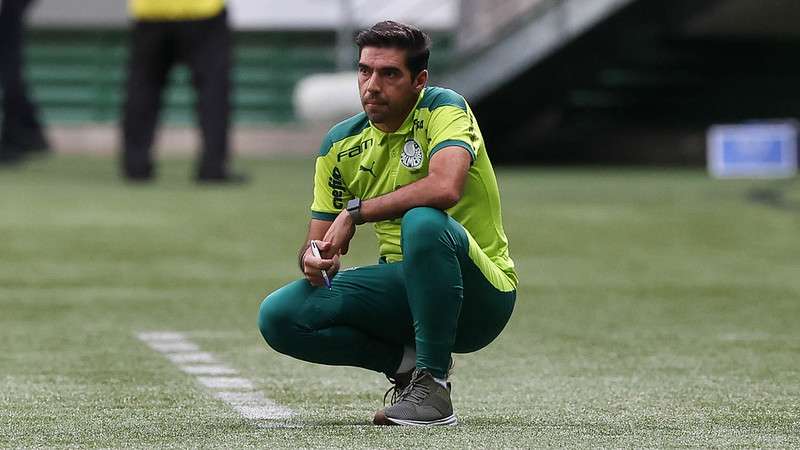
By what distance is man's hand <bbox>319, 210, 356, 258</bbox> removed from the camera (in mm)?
5426

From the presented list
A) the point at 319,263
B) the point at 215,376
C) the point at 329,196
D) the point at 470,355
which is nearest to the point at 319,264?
the point at 319,263

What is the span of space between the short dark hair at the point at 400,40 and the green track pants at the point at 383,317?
1.42 feet

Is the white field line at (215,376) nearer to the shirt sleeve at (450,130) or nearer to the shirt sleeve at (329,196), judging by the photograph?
the shirt sleeve at (329,196)

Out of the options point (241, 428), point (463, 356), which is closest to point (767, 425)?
point (241, 428)

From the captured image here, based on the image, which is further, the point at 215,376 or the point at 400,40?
the point at 215,376

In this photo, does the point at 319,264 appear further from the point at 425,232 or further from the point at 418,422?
the point at 418,422

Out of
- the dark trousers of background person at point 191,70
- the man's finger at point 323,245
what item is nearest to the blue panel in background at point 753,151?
the dark trousers of background person at point 191,70

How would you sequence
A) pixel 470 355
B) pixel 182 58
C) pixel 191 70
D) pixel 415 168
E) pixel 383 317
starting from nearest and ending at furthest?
pixel 415 168
pixel 383 317
pixel 470 355
pixel 191 70
pixel 182 58

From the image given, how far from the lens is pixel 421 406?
5.39 m

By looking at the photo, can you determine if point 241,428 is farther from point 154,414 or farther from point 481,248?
point 481,248

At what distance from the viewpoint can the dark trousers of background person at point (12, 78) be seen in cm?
1600

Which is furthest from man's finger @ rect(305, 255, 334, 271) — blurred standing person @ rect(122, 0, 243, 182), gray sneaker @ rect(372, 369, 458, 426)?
blurred standing person @ rect(122, 0, 243, 182)

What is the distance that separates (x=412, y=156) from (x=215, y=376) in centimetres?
169

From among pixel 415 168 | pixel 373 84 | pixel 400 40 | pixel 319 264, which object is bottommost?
pixel 319 264
